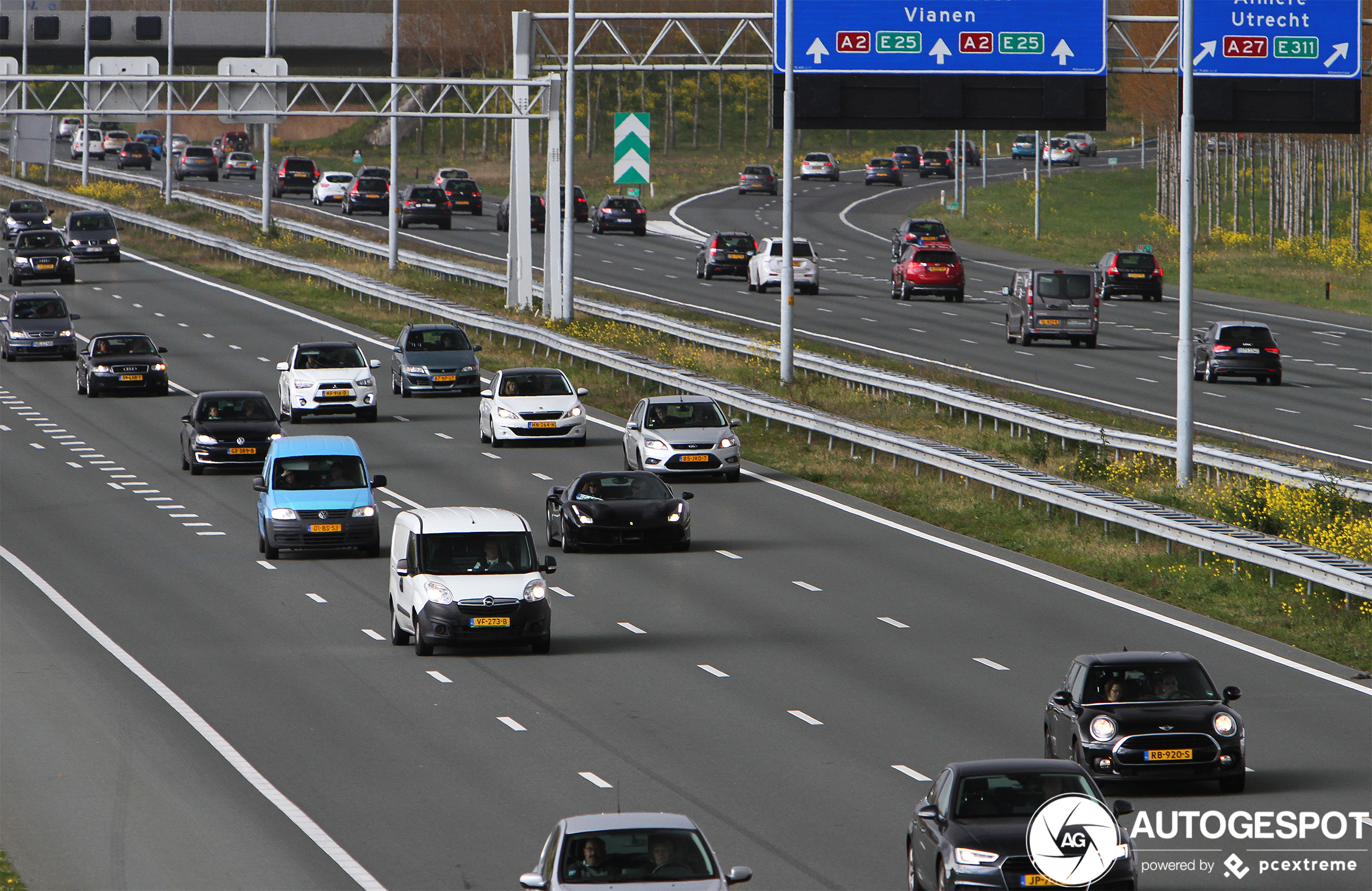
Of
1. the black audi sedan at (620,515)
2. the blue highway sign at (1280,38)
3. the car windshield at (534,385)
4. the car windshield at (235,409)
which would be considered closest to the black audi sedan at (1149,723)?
the black audi sedan at (620,515)

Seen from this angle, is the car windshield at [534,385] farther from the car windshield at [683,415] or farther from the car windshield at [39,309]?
the car windshield at [39,309]

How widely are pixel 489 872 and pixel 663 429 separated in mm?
20600

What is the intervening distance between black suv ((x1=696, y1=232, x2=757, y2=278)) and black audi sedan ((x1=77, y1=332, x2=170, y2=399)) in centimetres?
2759

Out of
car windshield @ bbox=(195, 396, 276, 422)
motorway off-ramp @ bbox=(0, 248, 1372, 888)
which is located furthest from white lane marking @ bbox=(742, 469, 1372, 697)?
car windshield @ bbox=(195, 396, 276, 422)

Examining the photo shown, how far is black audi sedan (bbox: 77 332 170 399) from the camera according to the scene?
4475cm

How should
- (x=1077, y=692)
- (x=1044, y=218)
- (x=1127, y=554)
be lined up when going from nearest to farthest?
(x=1077, y=692) → (x=1127, y=554) → (x=1044, y=218)

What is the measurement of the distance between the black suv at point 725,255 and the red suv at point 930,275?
6.31m

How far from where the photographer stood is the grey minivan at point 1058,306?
53469 mm

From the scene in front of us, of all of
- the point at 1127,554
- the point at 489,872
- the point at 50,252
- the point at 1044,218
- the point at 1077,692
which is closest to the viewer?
the point at 489,872

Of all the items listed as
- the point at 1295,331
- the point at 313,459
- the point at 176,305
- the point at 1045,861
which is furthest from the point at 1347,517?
the point at 176,305

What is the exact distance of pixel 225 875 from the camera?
46.5ft

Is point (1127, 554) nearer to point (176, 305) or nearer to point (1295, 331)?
point (1295, 331)

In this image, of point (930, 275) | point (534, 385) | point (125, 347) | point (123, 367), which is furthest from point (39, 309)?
point (930, 275)

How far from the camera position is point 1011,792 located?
13352 millimetres
